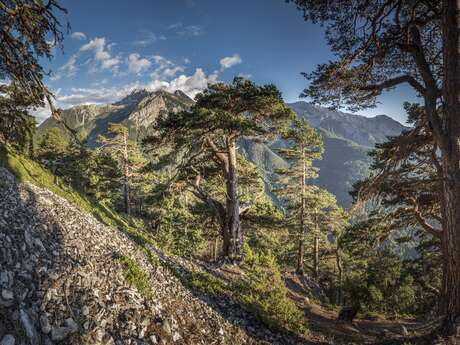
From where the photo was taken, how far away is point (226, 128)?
1316 cm

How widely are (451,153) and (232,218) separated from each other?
458 inches

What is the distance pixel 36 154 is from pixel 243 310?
4708cm

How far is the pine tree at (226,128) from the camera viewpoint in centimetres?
1290

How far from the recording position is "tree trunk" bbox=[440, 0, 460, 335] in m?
6.16

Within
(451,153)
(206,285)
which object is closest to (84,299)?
(206,285)

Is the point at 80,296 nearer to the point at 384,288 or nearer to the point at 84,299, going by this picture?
the point at 84,299

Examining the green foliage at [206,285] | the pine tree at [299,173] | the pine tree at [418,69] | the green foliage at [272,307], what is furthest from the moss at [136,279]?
the pine tree at [299,173]

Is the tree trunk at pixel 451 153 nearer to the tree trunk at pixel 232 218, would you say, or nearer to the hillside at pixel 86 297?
the hillside at pixel 86 297

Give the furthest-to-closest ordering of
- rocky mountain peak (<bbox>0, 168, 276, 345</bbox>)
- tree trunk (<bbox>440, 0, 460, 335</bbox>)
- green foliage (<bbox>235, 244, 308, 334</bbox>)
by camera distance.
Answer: green foliage (<bbox>235, 244, 308, 334</bbox>) → tree trunk (<bbox>440, 0, 460, 335</bbox>) → rocky mountain peak (<bbox>0, 168, 276, 345</bbox>)

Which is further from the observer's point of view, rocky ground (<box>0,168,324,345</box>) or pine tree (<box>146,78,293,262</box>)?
pine tree (<box>146,78,293,262</box>)

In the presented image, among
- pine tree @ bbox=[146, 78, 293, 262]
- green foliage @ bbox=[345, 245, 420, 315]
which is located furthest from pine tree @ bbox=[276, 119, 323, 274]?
pine tree @ bbox=[146, 78, 293, 262]

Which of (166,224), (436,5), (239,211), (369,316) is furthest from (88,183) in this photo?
(436,5)

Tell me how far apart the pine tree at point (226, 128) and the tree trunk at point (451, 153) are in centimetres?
767

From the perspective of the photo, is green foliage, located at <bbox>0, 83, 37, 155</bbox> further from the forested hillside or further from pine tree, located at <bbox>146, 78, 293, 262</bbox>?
pine tree, located at <bbox>146, 78, 293, 262</bbox>
